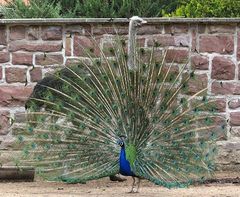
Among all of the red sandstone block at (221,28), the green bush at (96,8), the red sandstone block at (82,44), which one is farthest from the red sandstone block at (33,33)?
the green bush at (96,8)

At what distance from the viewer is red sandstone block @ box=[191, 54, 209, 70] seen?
11594mm

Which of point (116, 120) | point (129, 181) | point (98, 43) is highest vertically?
point (98, 43)

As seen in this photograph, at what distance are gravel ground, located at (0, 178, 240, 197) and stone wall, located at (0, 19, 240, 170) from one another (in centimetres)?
128

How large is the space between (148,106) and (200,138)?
74 centimetres

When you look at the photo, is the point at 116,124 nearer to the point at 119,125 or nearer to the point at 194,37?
the point at 119,125

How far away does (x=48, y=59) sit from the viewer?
457 inches

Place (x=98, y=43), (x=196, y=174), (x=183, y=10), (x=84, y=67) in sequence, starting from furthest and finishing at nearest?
1. (x=183, y=10)
2. (x=98, y=43)
3. (x=84, y=67)
4. (x=196, y=174)

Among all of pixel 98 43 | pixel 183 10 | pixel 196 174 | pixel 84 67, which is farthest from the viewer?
pixel 183 10

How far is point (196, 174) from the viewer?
10.0 metres

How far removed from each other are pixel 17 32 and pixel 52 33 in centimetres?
46

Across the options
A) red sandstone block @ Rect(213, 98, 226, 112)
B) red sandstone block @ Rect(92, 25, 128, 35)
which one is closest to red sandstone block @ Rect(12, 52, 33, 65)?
red sandstone block @ Rect(92, 25, 128, 35)

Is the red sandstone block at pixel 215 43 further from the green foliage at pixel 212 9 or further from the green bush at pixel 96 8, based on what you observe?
the green bush at pixel 96 8

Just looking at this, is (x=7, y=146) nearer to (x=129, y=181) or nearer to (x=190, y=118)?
(x=129, y=181)

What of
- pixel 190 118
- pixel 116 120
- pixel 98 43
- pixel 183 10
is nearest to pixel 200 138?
pixel 190 118
